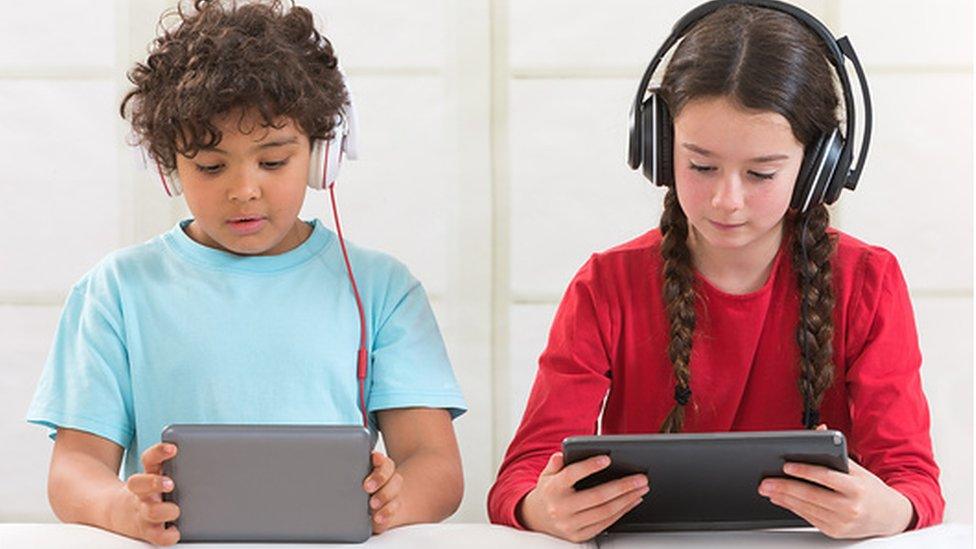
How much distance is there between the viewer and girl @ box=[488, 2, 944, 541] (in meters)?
1.60

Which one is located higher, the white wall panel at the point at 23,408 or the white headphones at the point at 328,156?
the white headphones at the point at 328,156

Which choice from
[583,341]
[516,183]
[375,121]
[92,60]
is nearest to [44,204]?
[92,60]

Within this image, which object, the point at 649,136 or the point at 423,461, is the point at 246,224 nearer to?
the point at 423,461

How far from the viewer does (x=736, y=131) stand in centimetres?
159

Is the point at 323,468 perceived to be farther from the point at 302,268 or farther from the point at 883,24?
the point at 883,24

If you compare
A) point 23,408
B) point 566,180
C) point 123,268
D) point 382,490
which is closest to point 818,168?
point 382,490

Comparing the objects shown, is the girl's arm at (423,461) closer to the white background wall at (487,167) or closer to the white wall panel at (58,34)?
the white background wall at (487,167)

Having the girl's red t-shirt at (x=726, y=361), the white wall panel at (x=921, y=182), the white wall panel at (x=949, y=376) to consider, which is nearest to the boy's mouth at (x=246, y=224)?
the girl's red t-shirt at (x=726, y=361)

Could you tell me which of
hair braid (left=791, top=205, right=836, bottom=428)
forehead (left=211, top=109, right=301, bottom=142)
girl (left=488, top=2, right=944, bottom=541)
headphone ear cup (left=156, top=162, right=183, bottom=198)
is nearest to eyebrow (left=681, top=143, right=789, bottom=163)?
girl (left=488, top=2, right=944, bottom=541)

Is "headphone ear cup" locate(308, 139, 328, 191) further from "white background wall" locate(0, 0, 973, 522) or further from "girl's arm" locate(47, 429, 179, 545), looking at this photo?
"white background wall" locate(0, 0, 973, 522)

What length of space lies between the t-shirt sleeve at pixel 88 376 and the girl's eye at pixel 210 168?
205 mm

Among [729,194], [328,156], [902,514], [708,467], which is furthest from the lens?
[328,156]

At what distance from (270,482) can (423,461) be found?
334 mm

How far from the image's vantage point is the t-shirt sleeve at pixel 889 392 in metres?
1.62
